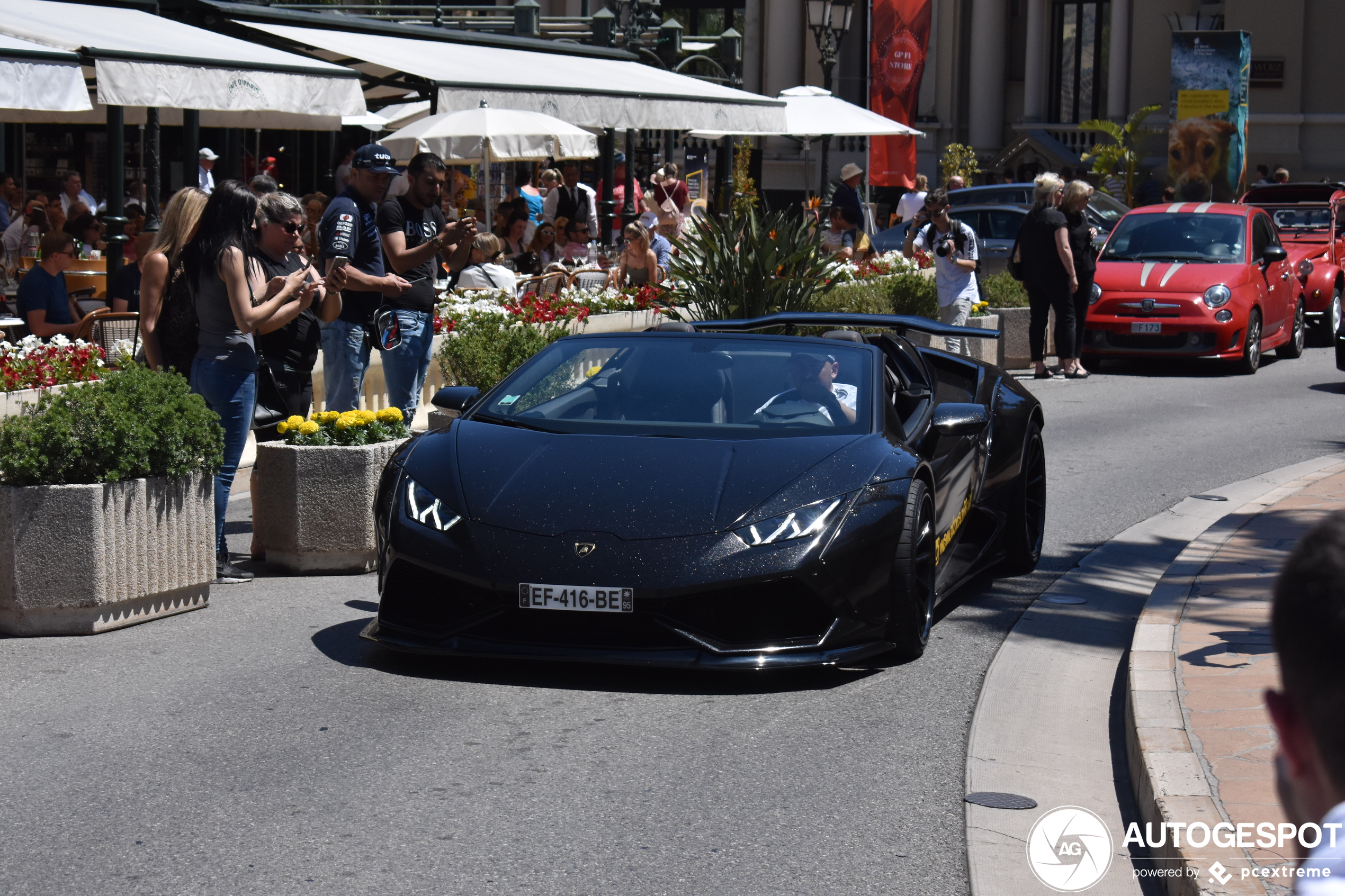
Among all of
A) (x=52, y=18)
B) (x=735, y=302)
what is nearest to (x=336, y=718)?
(x=735, y=302)

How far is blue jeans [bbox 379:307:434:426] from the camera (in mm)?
8812

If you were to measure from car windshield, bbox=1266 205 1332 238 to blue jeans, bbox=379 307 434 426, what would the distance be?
54.2ft

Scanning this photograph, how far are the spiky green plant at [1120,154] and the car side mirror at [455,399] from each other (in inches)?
1315

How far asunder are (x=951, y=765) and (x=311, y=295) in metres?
3.78

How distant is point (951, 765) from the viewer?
5.19 meters

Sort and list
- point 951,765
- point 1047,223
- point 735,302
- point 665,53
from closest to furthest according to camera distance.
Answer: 1. point 951,765
2. point 735,302
3. point 1047,223
4. point 665,53

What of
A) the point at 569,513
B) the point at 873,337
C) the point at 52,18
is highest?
the point at 52,18

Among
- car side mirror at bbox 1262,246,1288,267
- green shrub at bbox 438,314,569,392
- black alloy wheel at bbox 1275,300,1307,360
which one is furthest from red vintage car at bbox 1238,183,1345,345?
green shrub at bbox 438,314,569,392

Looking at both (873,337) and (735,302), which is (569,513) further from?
(735,302)

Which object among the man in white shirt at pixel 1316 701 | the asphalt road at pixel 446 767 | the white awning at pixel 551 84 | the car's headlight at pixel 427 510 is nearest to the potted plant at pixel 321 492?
the asphalt road at pixel 446 767

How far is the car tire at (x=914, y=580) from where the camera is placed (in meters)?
5.96

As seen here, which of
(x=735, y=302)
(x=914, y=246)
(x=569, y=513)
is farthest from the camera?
(x=914, y=246)

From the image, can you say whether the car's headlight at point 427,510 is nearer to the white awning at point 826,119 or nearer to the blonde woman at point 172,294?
the blonde woman at point 172,294

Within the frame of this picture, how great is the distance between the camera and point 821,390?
672 centimetres
